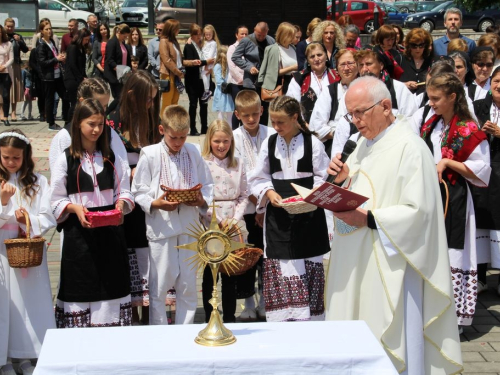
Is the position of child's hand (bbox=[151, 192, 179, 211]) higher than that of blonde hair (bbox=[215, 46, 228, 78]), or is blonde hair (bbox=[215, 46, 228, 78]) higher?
blonde hair (bbox=[215, 46, 228, 78])

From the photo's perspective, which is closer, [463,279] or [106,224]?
[106,224]

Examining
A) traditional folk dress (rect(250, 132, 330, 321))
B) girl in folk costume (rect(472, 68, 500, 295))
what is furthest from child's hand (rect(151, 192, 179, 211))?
girl in folk costume (rect(472, 68, 500, 295))

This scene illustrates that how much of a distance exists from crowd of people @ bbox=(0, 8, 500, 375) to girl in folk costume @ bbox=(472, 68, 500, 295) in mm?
12

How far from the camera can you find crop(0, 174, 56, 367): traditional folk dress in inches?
216

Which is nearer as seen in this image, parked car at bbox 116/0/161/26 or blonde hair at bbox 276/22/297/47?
blonde hair at bbox 276/22/297/47

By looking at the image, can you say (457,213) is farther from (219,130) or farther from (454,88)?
(219,130)

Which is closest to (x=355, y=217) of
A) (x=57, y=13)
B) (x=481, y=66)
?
(x=481, y=66)

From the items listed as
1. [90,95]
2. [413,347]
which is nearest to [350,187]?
[413,347]

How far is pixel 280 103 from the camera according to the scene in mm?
6066

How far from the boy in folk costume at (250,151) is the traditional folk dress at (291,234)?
0.32 metres

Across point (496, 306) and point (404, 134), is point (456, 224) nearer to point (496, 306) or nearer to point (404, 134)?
point (496, 306)

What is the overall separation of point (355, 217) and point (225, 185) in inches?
78.0

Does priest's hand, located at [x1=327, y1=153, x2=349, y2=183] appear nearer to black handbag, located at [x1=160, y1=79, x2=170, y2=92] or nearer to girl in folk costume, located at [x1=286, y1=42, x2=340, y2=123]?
girl in folk costume, located at [x1=286, y1=42, x2=340, y2=123]

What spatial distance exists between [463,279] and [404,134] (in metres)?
2.14
